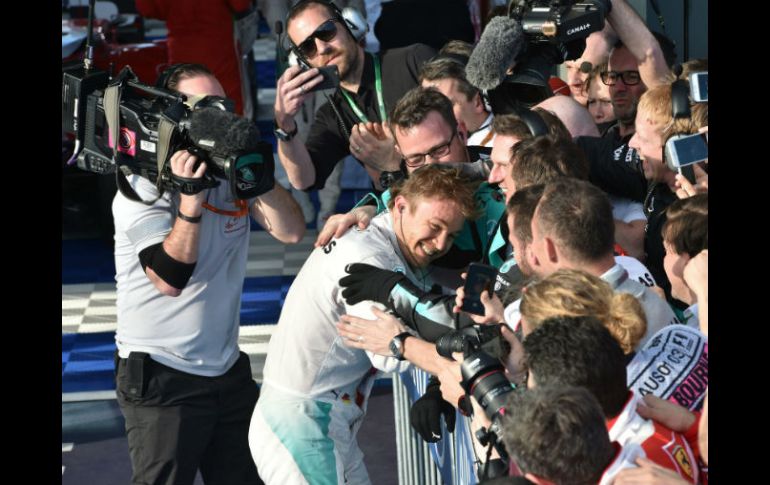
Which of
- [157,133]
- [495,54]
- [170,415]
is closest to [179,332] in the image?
[170,415]

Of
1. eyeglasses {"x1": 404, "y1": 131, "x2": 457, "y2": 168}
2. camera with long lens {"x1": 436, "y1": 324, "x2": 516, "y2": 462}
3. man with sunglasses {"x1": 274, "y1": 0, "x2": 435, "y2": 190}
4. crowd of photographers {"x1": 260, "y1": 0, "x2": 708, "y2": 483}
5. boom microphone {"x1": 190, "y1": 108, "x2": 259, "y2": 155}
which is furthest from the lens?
man with sunglasses {"x1": 274, "y1": 0, "x2": 435, "y2": 190}

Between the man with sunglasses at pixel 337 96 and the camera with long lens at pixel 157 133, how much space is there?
2.40 ft

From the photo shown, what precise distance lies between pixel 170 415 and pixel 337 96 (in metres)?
1.74

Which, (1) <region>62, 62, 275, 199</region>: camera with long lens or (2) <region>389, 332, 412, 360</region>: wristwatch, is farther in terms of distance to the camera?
(1) <region>62, 62, 275, 199</region>: camera with long lens

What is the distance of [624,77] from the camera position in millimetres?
4602

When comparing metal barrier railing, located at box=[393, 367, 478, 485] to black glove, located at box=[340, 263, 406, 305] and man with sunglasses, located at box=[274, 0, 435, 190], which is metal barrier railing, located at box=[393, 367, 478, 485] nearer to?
black glove, located at box=[340, 263, 406, 305]

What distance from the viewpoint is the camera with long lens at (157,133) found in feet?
11.3

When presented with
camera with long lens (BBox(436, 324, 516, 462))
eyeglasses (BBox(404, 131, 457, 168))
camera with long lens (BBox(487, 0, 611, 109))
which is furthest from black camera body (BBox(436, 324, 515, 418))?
camera with long lens (BBox(487, 0, 611, 109))

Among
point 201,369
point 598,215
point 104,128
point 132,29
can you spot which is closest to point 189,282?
point 201,369

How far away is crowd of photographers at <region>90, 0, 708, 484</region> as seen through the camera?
2.31m

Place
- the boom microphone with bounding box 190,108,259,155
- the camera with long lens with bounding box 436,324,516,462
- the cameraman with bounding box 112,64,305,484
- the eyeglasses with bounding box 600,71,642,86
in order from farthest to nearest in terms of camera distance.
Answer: the eyeglasses with bounding box 600,71,642,86
the cameraman with bounding box 112,64,305,484
the boom microphone with bounding box 190,108,259,155
the camera with long lens with bounding box 436,324,516,462

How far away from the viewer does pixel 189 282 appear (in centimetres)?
384

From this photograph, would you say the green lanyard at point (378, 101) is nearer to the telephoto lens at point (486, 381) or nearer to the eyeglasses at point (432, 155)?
the eyeglasses at point (432, 155)
